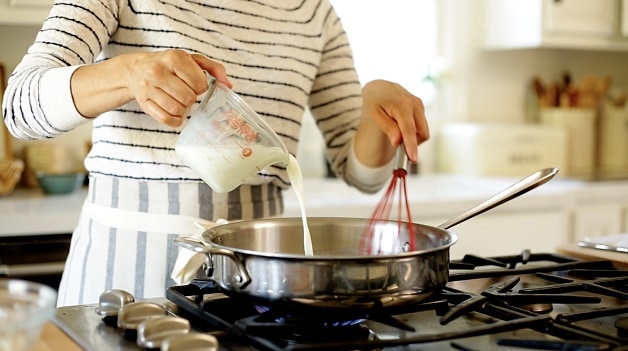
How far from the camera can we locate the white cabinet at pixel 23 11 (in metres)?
2.11

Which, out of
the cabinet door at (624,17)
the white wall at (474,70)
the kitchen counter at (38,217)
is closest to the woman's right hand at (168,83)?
the kitchen counter at (38,217)

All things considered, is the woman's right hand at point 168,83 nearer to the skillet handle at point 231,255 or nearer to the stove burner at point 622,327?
the skillet handle at point 231,255

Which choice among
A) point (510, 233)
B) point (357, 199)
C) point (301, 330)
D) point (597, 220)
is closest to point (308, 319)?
point (301, 330)

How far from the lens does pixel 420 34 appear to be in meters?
3.06

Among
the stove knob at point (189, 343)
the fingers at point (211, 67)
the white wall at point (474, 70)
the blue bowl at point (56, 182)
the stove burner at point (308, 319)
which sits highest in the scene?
the white wall at point (474, 70)

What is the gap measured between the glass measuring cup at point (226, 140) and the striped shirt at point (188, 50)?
172 millimetres

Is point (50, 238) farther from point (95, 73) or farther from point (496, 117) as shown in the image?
point (496, 117)

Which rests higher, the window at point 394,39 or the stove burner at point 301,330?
the window at point 394,39

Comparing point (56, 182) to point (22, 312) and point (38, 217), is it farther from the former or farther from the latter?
point (22, 312)

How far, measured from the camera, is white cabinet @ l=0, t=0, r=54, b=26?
2.11m

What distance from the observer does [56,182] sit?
223 centimetres

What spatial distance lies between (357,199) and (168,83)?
1386mm

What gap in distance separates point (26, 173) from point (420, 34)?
57.4 inches

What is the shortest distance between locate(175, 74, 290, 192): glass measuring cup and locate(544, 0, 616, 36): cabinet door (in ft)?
6.69
